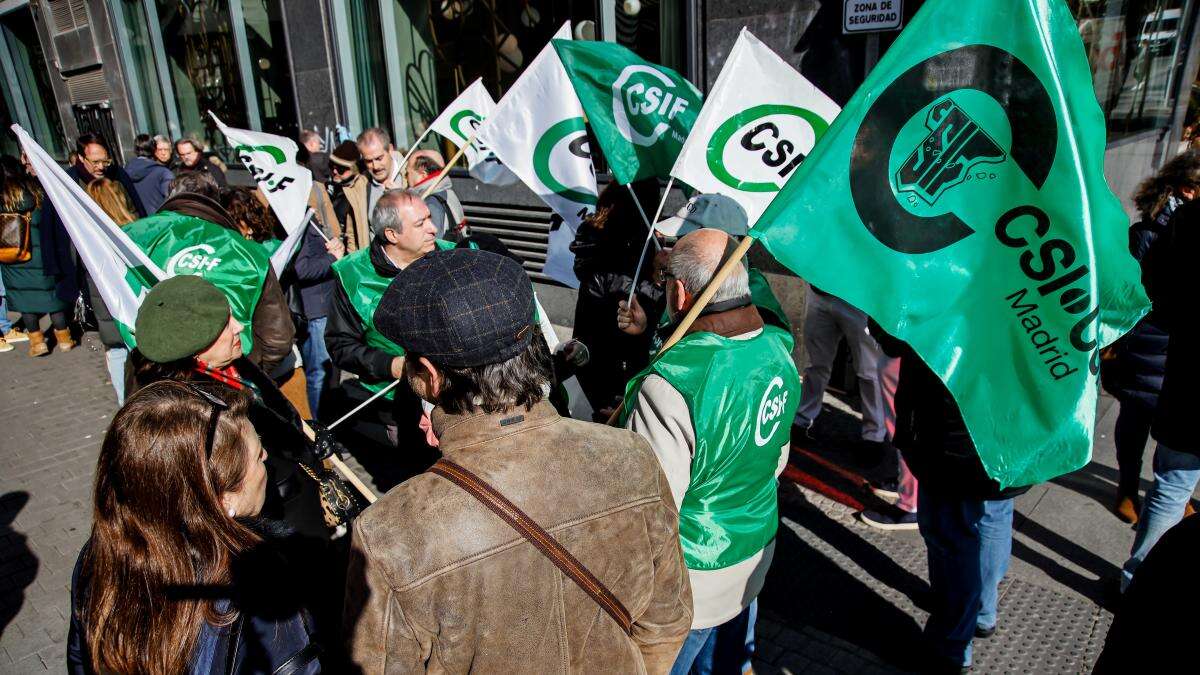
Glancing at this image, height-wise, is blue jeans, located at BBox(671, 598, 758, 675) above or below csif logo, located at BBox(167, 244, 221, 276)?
below

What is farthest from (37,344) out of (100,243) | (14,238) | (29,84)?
(29,84)

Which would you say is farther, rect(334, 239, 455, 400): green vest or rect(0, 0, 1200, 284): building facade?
rect(0, 0, 1200, 284): building facade

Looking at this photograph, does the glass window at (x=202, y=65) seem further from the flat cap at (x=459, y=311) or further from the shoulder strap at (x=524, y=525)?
the shoulder strap at (x=524, y=525)

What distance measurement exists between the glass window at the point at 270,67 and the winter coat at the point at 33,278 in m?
3.94

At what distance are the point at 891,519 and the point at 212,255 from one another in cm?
379

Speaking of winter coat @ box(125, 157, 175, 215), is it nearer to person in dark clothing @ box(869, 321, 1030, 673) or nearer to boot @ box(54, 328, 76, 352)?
boot @ box(54, 328, 76, 352)

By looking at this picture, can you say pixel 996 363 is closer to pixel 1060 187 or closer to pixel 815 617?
pixel 1060 187

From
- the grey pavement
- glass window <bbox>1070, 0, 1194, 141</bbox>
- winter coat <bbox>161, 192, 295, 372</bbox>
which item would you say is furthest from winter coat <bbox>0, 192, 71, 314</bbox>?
glass window <bbox>1070, 0, 1194, 141</bbox>

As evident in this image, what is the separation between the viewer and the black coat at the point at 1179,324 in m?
2.95

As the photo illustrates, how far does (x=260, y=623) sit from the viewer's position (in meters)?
1.58

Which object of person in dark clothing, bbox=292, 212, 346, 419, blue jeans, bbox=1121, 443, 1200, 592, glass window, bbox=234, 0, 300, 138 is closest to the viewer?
blue jeans, bbox=1121, 443, 1200, 592

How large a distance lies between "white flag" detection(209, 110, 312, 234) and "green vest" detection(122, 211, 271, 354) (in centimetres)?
100

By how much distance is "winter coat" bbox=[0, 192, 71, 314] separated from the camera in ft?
23.1

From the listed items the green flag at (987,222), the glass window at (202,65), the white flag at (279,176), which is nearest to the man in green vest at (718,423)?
the green flag at (987,222)
